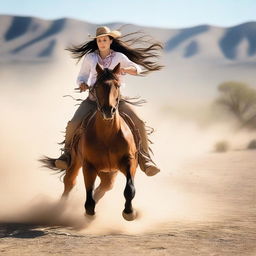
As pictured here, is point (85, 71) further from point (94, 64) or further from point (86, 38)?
point (86, 38)

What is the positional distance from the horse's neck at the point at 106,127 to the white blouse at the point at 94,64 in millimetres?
710

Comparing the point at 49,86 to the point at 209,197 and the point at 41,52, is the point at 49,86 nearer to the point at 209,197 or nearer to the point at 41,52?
the point at 209,197

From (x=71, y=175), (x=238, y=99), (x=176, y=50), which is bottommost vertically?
(x=71, y=175)

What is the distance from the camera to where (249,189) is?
38.2 feet

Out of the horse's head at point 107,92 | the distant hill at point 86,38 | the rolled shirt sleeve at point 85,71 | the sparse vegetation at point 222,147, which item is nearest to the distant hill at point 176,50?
the distant hill at point 86,38

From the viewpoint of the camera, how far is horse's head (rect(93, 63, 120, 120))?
6281 millimetres

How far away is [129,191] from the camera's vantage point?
6969 millimetres

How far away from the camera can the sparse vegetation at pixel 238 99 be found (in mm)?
34656

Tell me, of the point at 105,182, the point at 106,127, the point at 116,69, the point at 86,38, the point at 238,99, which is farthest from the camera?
the point at 86,38

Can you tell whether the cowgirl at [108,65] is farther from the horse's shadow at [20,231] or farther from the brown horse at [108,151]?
the horse's shadow at [20,231]

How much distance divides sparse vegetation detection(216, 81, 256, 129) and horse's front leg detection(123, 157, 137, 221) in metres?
27.8

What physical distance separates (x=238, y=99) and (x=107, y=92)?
3024 centimetres

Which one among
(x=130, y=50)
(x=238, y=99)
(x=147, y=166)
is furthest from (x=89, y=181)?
(x=238, y=99)

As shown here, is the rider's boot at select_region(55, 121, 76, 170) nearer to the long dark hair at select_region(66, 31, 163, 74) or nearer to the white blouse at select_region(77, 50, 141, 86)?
the white blouse at select_region(77, 50, 141, 86)
